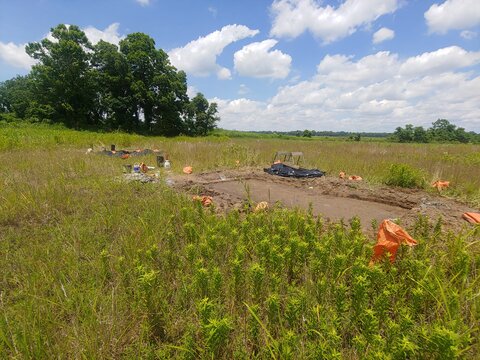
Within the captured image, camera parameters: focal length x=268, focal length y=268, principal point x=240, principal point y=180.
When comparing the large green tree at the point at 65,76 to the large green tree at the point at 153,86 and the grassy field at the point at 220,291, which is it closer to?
the large green tree at the point at 153,86

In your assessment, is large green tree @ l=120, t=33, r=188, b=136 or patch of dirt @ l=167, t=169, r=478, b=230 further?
large green tree @ l=120, t=33, r=188, b=136

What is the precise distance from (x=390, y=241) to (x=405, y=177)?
200 inches

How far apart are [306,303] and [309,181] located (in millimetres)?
5505

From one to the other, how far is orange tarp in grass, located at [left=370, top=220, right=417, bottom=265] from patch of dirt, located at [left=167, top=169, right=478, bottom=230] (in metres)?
1.22

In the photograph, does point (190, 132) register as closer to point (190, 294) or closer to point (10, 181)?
point (10, 181)

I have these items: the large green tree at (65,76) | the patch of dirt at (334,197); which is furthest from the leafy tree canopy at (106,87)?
the patch of dirt at (334,197)

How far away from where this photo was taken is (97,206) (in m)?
4.11

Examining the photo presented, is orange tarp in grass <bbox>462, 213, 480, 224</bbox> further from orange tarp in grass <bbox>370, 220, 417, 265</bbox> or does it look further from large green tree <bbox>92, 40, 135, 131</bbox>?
large green tree <bbox>92, 40, 135, 131</bbox>

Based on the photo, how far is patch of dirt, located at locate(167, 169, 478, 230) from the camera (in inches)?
174

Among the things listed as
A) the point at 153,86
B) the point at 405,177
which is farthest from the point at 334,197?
the point at 153,86

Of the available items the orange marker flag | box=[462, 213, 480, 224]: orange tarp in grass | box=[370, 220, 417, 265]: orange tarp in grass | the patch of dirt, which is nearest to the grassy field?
box=[370, 220, 417, 265]: orange tarp in grass

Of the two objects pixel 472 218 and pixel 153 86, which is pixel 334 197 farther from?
pixel 153 86

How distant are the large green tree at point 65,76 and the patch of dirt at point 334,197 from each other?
1112 inches

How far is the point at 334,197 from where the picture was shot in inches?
223
